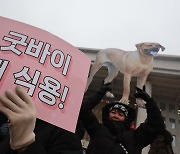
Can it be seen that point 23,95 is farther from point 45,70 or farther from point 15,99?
point 45,70

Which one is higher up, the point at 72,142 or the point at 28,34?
the point at 28,34

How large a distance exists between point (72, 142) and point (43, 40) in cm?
42

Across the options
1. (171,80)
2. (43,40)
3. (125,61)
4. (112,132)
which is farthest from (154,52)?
(43,40)

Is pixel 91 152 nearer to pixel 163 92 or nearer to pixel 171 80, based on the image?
pixel 171 80

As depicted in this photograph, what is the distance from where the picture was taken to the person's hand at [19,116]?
2.84 ft

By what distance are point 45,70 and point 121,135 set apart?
1265 mm

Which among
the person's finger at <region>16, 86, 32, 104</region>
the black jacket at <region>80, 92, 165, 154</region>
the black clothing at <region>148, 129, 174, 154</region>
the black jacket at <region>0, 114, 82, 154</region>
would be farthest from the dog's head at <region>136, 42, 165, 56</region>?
the person's finger at <region>16, 86, 32, 104</region>

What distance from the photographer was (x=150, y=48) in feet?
21.2

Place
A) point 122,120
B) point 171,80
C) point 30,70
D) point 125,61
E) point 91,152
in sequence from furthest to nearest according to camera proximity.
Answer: point 171,80
point 125,61
point 122,120
point 91,152
point 30,70

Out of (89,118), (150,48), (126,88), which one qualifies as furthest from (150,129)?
(126,88)

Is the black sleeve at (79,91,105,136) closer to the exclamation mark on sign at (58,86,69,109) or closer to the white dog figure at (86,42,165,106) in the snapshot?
the exclamation mark on sign at (58,86,69,109)

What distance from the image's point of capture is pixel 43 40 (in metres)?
1.19

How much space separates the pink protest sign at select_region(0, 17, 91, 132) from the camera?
1019 mm

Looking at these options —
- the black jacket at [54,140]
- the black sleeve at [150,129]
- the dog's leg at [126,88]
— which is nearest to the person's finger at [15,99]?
the black jacket at [54,140]
